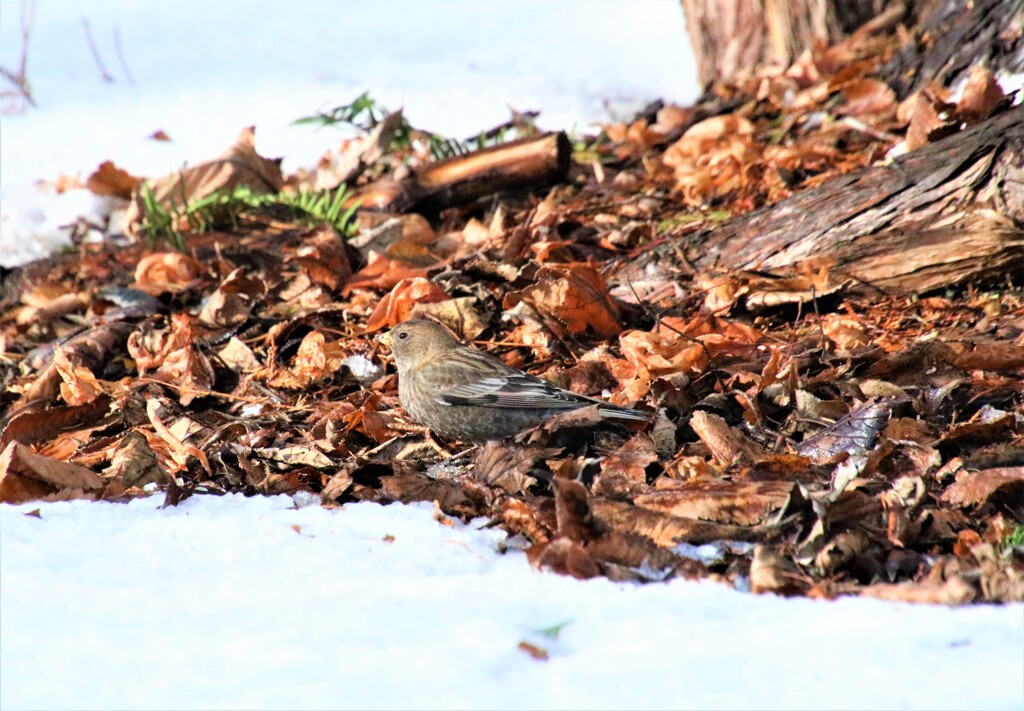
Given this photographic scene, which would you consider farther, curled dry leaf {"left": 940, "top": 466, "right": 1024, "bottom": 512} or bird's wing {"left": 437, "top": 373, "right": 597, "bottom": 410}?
bird's wing {"left": 437, "top": 373, "right": 597, "bottom": 410}

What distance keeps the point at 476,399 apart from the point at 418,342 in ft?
1.77

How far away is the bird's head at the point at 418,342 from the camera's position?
467 centimetres

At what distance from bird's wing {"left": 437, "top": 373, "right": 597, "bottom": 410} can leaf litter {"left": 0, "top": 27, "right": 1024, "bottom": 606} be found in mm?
251

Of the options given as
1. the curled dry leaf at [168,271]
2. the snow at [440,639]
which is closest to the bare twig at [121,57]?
the curled dry leaf at [168,271]

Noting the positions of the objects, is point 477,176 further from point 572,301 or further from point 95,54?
point 95,54


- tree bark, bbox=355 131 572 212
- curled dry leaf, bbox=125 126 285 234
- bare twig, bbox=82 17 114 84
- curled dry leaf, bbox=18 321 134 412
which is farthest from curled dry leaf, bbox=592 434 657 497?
bare twig, bbox=82 17 114 84

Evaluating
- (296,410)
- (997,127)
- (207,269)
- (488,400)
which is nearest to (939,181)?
(997,127)

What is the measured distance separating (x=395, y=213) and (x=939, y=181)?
3364mm

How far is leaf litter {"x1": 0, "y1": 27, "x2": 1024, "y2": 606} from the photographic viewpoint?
301 cm

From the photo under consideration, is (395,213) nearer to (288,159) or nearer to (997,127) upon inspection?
(288,159)

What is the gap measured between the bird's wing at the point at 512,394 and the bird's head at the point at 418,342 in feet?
0.87

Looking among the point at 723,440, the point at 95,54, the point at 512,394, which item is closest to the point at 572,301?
the point at 512,394

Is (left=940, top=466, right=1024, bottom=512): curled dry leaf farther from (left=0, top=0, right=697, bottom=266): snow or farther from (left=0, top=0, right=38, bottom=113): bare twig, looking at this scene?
(left=0, top=0, right=38, bottom=113): bare twig

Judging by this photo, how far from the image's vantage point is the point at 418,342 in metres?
4.76
